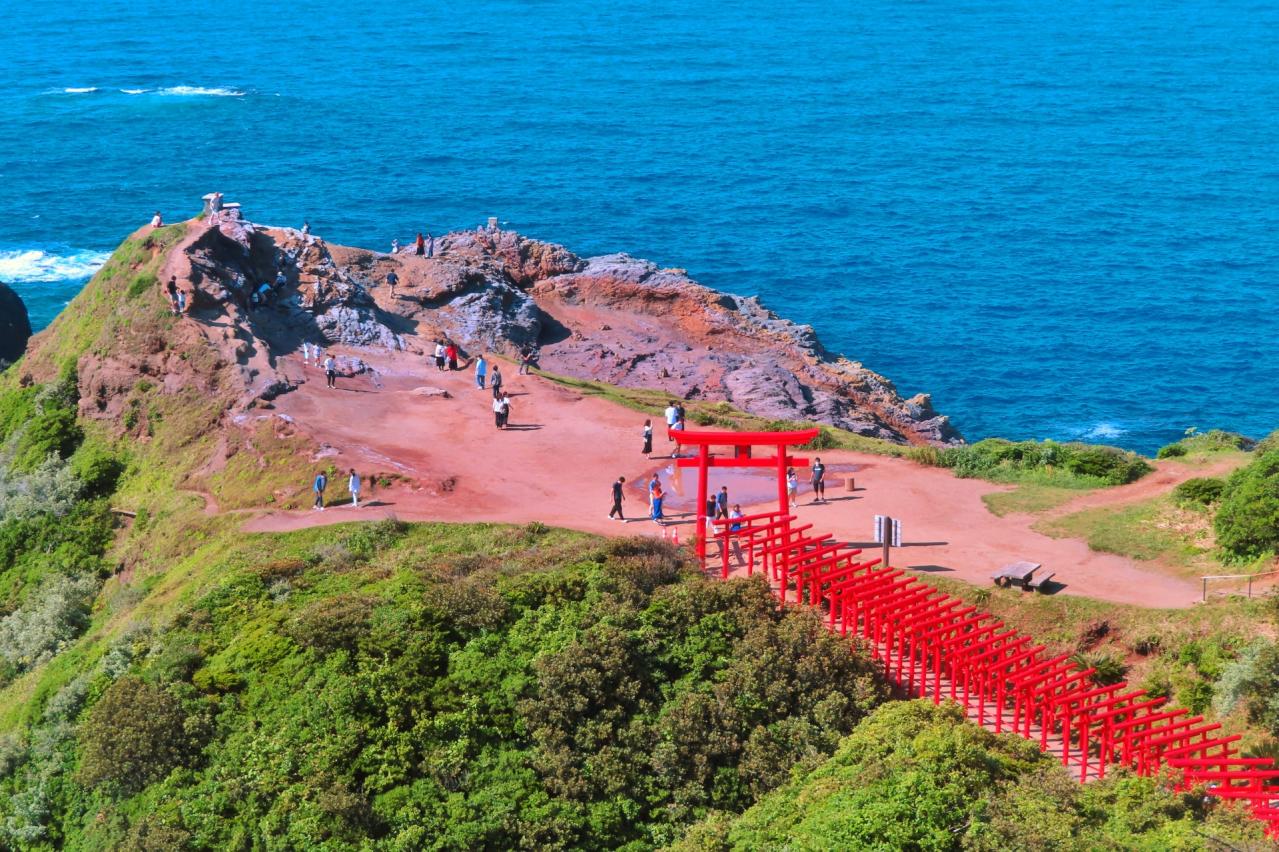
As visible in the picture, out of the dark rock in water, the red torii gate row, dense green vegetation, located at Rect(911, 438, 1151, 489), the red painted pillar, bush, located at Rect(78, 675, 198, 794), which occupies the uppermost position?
the dark rock in water

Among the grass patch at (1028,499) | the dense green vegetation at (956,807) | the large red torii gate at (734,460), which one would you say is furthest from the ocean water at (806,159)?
the dense green vegetation at (956,807)

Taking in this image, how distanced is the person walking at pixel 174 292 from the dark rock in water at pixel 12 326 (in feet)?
112

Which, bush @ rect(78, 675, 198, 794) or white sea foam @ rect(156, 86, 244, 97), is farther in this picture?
white sea foam @ rect(156, 86, 244, 97)

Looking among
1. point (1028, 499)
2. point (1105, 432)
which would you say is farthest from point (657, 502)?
point (1105, 432)

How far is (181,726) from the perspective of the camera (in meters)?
36.6

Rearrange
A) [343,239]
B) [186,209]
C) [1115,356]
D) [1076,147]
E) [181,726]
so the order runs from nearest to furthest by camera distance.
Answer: [181,726] → [1115,356] → [343,239] → [186,209] → [1076,147]

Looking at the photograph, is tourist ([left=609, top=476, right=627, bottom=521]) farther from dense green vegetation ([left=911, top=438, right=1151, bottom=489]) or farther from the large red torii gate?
dense green vegetation ([left=911, top=438, right=1151, bottom=489])

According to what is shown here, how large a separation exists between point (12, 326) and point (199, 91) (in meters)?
65.4

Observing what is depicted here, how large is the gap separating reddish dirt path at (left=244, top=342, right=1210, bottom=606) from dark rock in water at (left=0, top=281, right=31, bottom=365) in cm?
3818

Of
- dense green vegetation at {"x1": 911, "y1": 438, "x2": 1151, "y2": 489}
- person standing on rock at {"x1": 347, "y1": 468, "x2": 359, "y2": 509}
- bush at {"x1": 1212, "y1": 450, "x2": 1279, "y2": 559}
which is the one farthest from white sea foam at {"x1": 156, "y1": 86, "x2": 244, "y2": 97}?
bush at {"x1": 1212, "y1": 450, "x2": 1279, "y2": 559}

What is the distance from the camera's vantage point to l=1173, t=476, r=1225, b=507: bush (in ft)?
159

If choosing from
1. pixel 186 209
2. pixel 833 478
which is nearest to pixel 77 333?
pixel 833 478

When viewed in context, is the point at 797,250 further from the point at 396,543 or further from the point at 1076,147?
the point at 396,543

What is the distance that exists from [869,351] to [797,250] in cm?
1848
